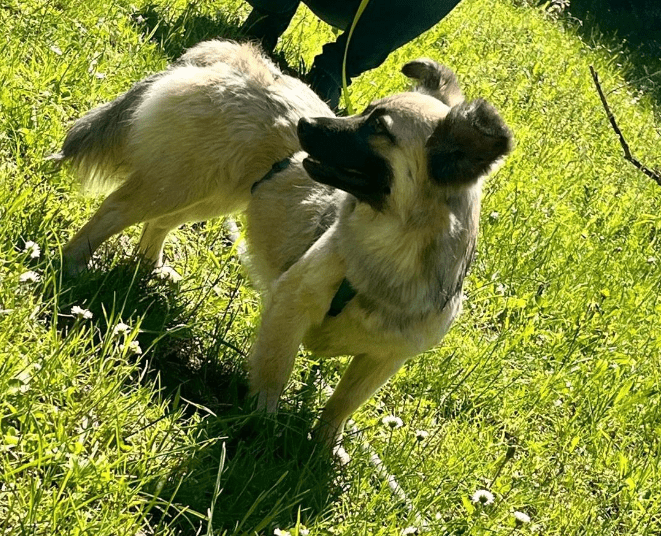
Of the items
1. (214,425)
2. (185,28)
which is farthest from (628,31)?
(214,425)

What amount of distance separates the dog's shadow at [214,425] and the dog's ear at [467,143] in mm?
1103

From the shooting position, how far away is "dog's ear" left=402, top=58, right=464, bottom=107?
3.57m

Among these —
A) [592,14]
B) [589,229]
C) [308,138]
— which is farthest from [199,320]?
[592,14]

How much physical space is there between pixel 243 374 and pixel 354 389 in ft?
1.49

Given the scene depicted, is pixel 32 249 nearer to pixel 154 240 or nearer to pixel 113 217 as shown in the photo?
pixel 113 217

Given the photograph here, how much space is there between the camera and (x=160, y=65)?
5.00m

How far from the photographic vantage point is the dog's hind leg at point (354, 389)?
3334 millimetres

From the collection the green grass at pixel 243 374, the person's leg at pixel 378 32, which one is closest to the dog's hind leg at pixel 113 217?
the green grass at pixel 243 374

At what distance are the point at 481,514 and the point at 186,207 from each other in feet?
5.73

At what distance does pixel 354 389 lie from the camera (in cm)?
338

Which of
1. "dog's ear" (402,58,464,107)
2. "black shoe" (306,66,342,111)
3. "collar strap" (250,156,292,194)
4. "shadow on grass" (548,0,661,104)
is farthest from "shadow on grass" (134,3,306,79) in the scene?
"shadow on grass" (548,0,661,104)

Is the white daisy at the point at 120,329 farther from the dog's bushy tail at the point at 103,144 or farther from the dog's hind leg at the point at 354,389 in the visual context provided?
the dog's bushy tail at the point at 103,144

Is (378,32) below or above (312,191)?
above

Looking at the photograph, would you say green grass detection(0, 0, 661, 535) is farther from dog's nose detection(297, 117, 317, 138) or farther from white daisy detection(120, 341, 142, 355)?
dog's nose detection(297, 117, 317, 138)
